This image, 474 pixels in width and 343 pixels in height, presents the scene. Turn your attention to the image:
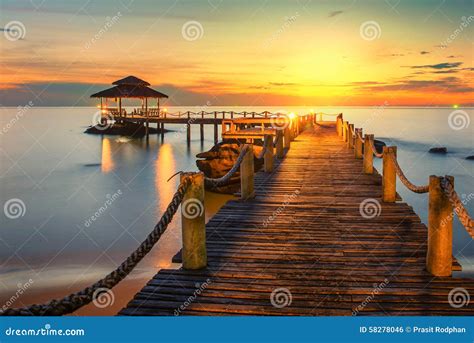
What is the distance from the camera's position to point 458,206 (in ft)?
14.2

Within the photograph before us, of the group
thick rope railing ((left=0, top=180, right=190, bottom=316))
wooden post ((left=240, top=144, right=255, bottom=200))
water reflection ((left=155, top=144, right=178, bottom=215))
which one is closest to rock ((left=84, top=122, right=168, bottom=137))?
water reflection ((left=155, top=144, right=178, bottom=215))

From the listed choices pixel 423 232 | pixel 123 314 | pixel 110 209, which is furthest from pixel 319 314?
pixel 110 209

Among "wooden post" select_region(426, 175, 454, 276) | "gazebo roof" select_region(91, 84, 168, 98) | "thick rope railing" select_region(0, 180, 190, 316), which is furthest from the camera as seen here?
"gazebo roof" select_region(91, 84, 168, 98)

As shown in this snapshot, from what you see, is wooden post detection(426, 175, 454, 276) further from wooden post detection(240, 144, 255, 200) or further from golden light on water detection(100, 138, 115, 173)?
golden light on water detection(100, 138, 115, 173)

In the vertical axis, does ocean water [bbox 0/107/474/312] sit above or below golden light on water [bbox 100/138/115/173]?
below

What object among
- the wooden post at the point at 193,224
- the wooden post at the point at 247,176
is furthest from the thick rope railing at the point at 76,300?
the wooden post at the point at 247,176

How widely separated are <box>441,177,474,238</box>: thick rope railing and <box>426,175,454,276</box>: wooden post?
0.08m

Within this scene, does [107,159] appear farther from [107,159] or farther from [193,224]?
[193,224]

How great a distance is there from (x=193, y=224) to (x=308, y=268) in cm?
131

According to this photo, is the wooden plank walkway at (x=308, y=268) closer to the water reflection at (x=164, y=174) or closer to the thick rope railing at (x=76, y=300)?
the thick rope railing at (x=76, y=300)

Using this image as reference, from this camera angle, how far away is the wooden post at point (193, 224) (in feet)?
16.0

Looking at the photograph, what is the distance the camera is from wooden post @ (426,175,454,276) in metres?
4.66

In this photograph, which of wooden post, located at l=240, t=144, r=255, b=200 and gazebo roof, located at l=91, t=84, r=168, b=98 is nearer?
wooden post, located at l=240, t=144, r=255, b=200

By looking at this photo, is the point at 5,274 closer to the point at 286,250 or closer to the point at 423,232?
the point at 286,250
